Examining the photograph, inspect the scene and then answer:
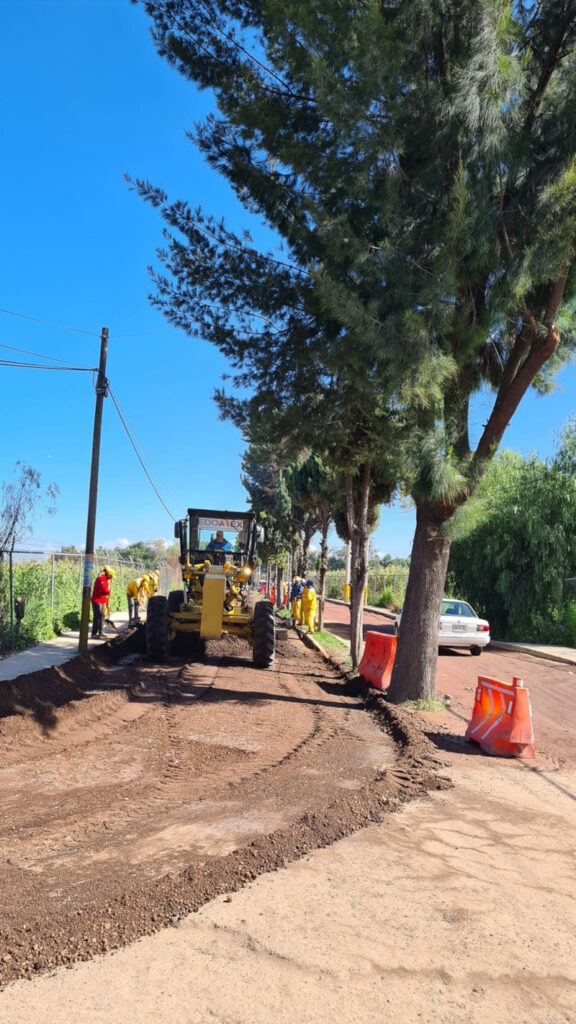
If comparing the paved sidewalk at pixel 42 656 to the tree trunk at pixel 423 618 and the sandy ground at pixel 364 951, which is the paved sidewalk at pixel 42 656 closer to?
the tree trunk at pixel 423 618

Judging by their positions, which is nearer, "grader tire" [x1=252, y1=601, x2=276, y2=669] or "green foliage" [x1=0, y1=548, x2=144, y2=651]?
"grader tire" [x1=252, y1=601, x2=276, y2=669]

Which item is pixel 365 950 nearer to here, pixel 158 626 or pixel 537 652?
pixel 158 626

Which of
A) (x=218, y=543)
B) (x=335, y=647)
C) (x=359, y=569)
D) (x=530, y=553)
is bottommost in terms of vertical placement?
(x=335, y=647)

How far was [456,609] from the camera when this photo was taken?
1852 cm

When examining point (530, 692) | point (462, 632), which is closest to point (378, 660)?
point (530, 692)

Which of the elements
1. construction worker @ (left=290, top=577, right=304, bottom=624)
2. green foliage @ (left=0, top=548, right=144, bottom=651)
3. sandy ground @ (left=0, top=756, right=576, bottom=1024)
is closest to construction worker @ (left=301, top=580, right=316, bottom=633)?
construction worker @ (left=290, top=577, right=304, bottom=624)

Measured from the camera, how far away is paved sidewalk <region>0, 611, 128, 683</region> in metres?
11.5

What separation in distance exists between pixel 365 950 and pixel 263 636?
9634mm

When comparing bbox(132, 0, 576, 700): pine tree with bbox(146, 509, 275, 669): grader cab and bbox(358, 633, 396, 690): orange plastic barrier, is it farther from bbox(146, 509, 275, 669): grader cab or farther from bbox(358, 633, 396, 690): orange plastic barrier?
bbox(146, 509, 275, 669): grader cab

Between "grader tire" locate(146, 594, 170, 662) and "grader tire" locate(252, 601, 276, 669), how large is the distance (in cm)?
174

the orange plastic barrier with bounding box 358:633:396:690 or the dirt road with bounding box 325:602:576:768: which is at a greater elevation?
the orange plastic barrier with bounding box 358:633:396:690

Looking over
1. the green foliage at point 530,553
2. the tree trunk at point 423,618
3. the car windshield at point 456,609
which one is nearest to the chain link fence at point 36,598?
the tree trunk at point 423,618

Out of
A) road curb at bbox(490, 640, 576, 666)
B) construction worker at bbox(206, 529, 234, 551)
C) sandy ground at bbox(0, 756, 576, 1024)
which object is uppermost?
construction worker at bbox(206, 529, 234, 551)

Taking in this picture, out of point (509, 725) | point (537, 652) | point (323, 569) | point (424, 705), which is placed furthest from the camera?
point (323, 569)
